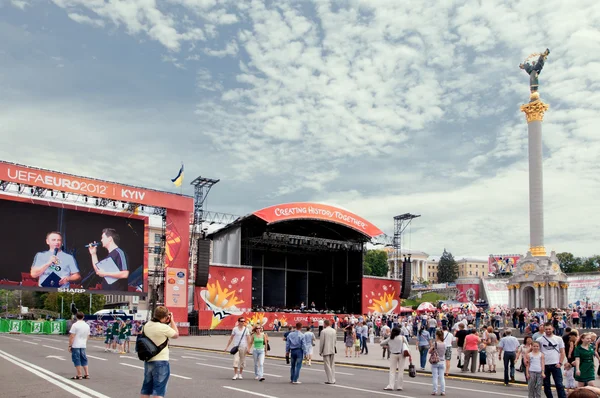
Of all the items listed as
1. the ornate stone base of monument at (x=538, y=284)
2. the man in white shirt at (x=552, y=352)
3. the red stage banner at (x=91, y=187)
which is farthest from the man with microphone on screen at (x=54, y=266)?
the ornate stone base of monument at (x=538, y=284)

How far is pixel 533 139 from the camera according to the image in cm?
6153

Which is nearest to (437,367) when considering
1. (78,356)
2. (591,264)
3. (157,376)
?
(157,376)

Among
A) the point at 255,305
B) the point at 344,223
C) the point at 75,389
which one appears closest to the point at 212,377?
the point at 75,389

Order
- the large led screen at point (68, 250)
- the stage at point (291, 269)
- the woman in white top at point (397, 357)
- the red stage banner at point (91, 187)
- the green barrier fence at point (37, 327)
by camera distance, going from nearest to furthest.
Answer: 1. the woman in white top at point (397, 357)
2. the large led screen at point (68, 250)
3. the red stage banner at point (91, 187)
4. the stage at point (291, 269)
5. the green barrier fence at point (37, 327)

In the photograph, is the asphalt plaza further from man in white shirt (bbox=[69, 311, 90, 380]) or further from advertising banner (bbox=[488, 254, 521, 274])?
advertising banner (bbox=[488, 254, 521, 274])

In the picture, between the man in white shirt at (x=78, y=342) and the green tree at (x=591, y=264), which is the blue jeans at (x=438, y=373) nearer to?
the man in white shirt at (x=78, y=342)

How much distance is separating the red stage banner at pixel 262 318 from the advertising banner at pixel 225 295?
71 millimetres

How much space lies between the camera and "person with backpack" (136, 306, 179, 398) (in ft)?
27.6

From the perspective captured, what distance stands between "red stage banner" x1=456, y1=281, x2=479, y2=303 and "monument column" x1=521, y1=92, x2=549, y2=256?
2461 cm

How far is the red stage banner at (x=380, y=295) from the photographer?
175ft

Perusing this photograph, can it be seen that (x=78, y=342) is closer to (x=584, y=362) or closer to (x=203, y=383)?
(x=203, y=383)

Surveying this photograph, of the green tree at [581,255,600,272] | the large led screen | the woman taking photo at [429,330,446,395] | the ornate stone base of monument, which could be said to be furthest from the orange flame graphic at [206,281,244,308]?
the green tree at [581,255,600,272]

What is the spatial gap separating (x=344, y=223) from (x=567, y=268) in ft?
327

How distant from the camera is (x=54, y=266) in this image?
128 ft
